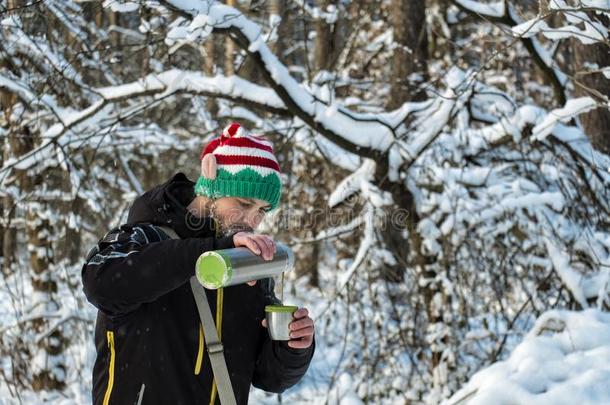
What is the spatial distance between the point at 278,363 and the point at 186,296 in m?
0.35

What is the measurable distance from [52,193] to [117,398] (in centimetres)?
379

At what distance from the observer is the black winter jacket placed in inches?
66.2

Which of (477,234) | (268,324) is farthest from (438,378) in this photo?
(268,324)

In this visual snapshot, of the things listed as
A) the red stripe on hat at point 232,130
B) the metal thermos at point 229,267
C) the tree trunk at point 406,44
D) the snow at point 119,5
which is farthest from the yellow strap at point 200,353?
the tree trunk at point 406,44

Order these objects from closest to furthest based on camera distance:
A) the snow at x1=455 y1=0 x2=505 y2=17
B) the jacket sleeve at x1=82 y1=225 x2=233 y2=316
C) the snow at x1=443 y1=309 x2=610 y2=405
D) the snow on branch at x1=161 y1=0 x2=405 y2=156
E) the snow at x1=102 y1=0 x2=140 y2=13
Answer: the jacket sleeve at x1=82 y1=225 x2=233 y2=316 < the snow at x1=443 y1=309 x2=610 y2=405 < the snow at x1=102 y1=0 x2=140 y2=13 < the snow on branch at x1=161 y1=0 x2=405 y2=156 < the snow at x1=455 y1=0 x2=505 y2=17

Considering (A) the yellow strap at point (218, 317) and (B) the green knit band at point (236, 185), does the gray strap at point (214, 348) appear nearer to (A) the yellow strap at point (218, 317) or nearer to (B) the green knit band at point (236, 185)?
(A) the yellow strap at point (218, 317)

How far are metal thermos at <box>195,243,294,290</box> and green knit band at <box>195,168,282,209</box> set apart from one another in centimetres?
37

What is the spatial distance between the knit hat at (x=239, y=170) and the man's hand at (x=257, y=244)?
0.33 m

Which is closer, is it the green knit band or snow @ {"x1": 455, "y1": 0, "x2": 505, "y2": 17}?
the green knit band

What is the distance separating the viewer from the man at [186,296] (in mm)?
1686

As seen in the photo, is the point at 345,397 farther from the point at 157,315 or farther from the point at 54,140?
the point at 157,315

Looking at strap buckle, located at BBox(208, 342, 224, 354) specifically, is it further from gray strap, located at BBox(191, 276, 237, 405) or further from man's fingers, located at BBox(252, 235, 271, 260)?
man's fingers, located at BBox(252, 235, 271, 260)

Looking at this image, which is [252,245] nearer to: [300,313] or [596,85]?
[300,313]

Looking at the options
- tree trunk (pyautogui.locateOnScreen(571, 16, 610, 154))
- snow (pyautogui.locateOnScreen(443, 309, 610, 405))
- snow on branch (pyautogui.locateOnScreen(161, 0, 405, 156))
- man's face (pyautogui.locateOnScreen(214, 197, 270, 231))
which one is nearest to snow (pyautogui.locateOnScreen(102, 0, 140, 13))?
snow on branch (pyautogui.locateOnScreen(161, 0, 405, 156))
